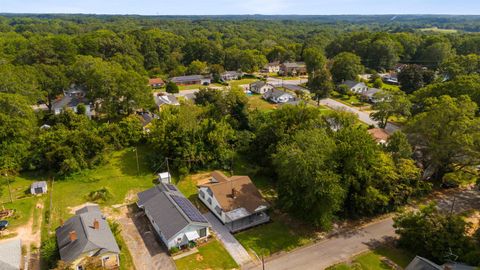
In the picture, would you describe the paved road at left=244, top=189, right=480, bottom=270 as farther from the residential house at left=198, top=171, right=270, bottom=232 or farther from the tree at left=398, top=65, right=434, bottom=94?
the tree at left=398, top=65, right=434, bottom=94

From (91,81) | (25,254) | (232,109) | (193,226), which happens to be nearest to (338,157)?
(193,226)

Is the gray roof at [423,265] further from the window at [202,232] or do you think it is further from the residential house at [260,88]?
the residential house at [260,88]

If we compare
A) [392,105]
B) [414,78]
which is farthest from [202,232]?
[414,78]

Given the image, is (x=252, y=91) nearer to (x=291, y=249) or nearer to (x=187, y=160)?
(x=187, y=160)

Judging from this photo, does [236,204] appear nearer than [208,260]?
No

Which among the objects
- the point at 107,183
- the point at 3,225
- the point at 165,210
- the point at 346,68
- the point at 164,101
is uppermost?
the point at 346,68

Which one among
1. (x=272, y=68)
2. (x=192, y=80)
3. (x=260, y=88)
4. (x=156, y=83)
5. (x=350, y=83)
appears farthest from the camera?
(x=272, y=68)

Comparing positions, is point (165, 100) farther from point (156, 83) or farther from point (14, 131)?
point (14, 131)

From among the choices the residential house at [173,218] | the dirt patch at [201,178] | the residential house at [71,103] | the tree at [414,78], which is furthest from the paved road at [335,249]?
the tree at [414,78]
